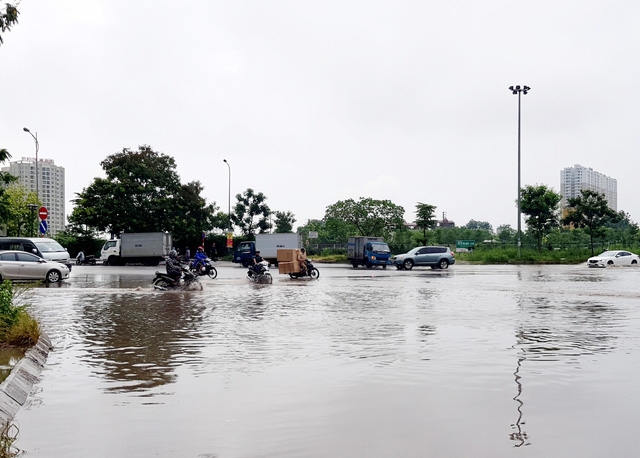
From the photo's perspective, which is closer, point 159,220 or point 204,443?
point 204,443

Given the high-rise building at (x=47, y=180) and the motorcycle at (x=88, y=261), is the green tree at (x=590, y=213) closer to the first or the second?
the motorcycle at (x=88, y=261)

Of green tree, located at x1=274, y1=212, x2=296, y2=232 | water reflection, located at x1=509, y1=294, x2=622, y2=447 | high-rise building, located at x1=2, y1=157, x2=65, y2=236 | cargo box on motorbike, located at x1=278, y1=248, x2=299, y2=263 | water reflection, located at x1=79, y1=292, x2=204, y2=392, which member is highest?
high-rise building, located at x1=2, y1=157, x2=65, y2=236

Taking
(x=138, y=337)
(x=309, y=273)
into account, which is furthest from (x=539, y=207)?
(x=138, y=337)

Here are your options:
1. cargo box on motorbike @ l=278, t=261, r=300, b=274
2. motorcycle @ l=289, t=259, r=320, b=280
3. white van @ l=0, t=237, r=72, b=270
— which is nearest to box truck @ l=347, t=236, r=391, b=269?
motorcycle @ l=289, t=259, r=320, b=280

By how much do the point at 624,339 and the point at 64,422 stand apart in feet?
30.3

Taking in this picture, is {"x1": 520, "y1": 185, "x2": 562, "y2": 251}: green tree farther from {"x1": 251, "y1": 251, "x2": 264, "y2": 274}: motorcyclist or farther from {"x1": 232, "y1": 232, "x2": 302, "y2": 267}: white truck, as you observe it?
{"x1": 251, "y1": 251, "x2": 264, "y2": 274}: motorcyclist

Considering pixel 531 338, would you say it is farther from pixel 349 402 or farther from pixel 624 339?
pixel 349 402

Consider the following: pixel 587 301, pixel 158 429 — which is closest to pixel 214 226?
pixel 587 301

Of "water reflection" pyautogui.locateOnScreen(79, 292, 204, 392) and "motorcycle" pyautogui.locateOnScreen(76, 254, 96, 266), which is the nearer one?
"water reflection" pyautogui.locateOnScreen(79, 292, 204, 392)

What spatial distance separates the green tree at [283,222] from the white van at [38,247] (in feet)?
129

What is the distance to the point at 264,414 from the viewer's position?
6.25 meters

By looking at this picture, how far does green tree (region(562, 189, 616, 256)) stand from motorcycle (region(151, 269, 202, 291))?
42.9m

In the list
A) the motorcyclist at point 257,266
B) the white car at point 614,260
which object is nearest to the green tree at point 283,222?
the white car at point 614,260

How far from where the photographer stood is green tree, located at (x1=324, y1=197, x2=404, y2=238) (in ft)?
235
